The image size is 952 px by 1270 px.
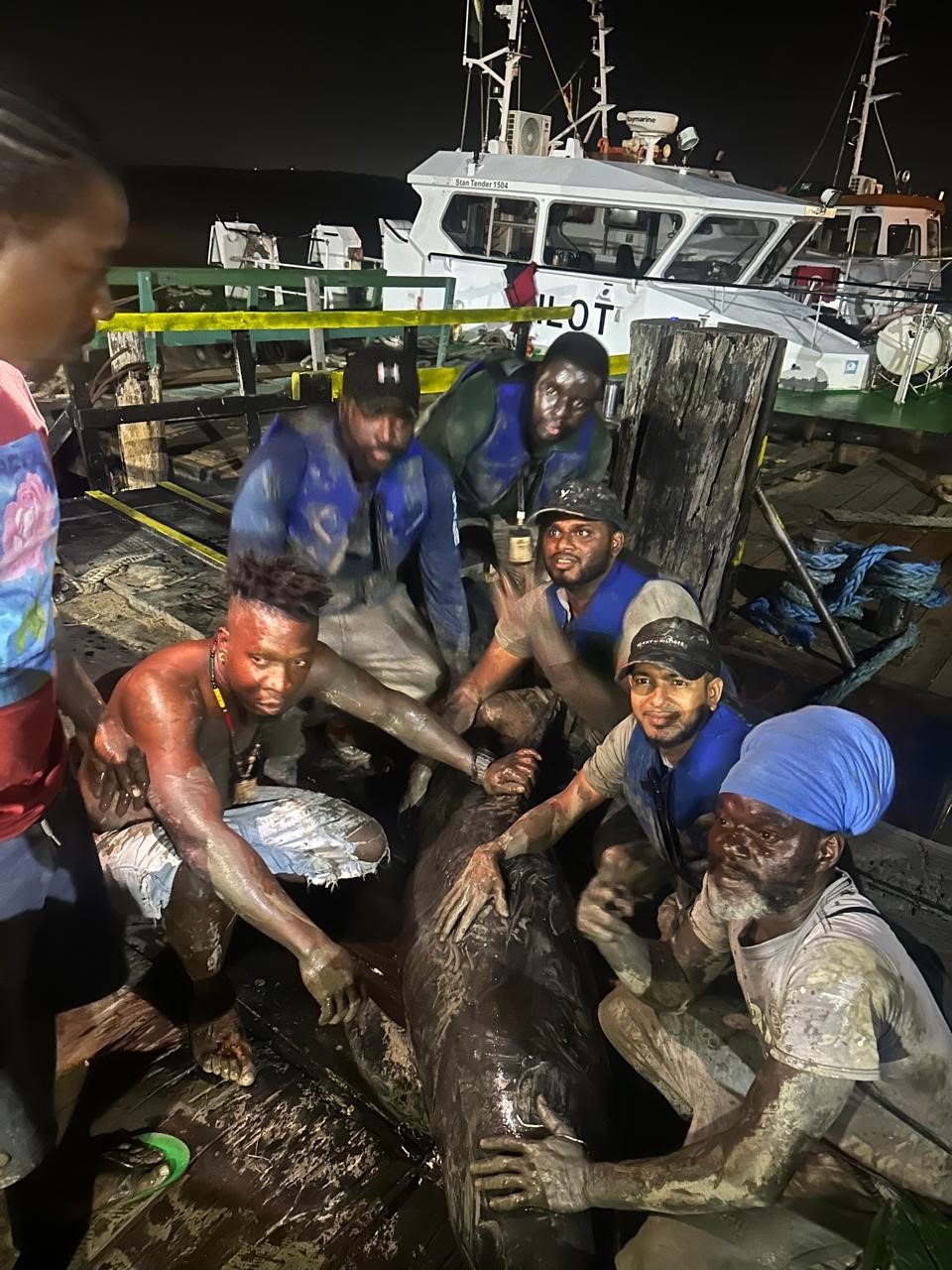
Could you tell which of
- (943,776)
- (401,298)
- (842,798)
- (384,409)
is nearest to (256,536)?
(384,409)

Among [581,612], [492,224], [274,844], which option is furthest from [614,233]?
[274,844]

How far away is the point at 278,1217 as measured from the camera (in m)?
2.12

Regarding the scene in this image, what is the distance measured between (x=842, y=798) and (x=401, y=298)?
1106 cm

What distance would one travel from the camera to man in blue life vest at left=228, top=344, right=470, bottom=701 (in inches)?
130

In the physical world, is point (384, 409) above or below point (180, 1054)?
above

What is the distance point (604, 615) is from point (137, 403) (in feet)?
15.6

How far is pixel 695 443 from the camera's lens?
308cm

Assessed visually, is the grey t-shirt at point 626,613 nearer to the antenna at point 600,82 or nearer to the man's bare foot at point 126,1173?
the man's bare foot at point 126,1173

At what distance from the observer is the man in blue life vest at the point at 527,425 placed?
3793 millimetres

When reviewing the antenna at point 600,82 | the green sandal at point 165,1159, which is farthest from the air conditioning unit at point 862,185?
the green sandal at point 165,1159

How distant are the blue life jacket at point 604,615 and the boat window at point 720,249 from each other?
7.87m

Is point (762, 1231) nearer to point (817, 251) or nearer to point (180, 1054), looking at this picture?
point (180, 1054)

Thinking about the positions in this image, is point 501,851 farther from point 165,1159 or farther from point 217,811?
point 165,1159

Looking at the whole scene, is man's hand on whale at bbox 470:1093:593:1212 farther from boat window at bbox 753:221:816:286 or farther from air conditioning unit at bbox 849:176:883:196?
air conditioning unit at bbox 849:176:883:196
